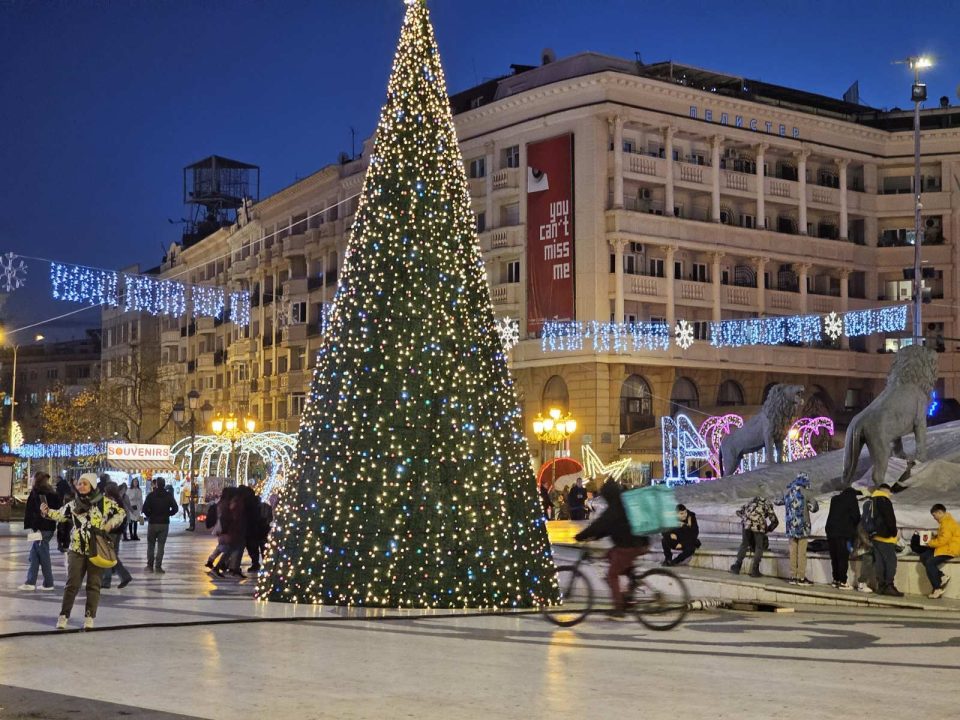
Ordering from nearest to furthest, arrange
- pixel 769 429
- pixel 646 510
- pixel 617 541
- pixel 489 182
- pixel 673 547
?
pixel 617 541 → pixel 646 510 → pixel 673 547 → pixel 769 429 → pixel 489 182

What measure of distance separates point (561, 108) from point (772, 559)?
109 ft

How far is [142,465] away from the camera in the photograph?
43.6 meters

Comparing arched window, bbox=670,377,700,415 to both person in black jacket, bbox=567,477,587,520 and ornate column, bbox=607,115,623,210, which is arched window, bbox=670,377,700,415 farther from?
person in black jacket, bbox=567,477,587,520

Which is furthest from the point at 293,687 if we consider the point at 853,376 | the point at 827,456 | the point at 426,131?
the point at 853,376

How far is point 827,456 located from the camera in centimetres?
2844

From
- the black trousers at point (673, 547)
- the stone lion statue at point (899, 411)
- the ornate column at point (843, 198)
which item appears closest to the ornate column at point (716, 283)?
the ornate column at point (843, 198)

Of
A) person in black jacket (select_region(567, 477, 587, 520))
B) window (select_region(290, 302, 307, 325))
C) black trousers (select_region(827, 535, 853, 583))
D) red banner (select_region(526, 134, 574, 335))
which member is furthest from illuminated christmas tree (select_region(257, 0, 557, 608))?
window (select_region(290, 302, 307, 325))

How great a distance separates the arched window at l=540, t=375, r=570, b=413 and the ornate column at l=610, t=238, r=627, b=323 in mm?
3181

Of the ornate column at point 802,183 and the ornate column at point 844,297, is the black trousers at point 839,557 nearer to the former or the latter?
the ornate column at point 802,183

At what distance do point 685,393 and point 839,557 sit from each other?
1324 inches

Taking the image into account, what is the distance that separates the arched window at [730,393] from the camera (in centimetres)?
5341

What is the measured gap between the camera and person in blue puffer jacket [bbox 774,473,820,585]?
18.7m

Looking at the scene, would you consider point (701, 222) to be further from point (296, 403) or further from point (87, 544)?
point (87, 544)

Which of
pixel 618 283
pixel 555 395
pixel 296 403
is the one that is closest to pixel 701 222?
pixel 618 283
